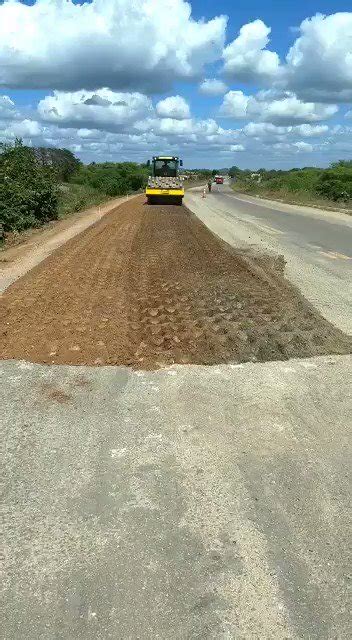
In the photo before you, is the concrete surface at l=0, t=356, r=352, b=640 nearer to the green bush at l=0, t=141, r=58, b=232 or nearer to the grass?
the green bush at l=0, t=141, r=58, b=232

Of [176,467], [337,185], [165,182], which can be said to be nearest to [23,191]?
[165,182]

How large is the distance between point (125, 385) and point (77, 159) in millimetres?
72569

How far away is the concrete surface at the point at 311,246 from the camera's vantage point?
918 cm

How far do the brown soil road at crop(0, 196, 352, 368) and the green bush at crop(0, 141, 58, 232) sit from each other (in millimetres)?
6947

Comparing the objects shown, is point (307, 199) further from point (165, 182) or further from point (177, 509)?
point (177, 509)

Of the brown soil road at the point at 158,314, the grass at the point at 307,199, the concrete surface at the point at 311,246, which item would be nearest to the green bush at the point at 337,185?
the grass at the point at 307,199

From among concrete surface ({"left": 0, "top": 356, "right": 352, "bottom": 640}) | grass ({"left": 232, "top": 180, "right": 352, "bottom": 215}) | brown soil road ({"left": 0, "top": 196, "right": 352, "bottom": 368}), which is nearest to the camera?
concrete surface ({"left": 0, "top": 356, "right": 352, "bottom": 640})

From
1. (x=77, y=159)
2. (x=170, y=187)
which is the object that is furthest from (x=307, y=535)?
(x=77, y=159)

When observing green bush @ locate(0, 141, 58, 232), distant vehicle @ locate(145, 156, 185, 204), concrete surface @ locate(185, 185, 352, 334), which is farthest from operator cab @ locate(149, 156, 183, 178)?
green bush @ locate(0, 141, 58, 232)

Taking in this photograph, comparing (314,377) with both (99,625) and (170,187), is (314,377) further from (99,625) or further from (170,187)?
(170,187)

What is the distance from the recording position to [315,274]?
1143 cm

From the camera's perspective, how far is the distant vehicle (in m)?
33.6

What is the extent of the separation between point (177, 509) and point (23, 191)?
19.2m

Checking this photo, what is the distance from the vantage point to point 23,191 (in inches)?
818
